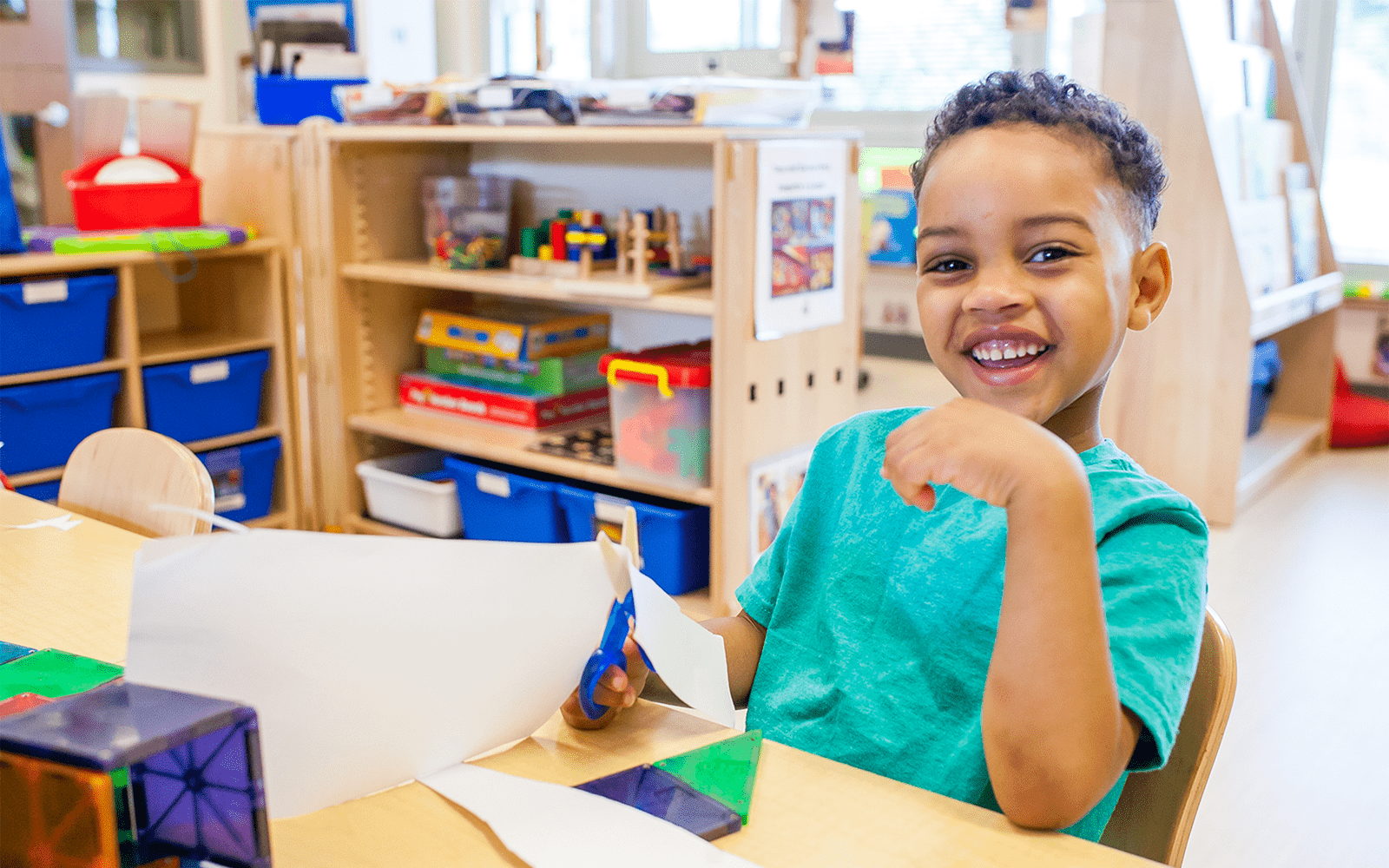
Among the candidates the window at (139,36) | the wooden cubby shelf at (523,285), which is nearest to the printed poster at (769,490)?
the wooden cubby shelf at (523,285)

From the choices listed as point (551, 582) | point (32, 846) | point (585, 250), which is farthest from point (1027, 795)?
point (585, 250)

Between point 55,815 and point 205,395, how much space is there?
230 centimetres

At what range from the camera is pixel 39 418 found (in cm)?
240

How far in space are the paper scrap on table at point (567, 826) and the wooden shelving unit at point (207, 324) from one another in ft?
6.90

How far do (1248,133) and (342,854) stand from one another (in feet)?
10.9

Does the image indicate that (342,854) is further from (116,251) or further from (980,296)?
(116,251)

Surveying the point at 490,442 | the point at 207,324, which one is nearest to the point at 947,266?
the point at 490,442

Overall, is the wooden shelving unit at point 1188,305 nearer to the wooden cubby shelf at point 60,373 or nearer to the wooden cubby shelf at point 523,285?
the wooden cubby shelf at point 523,285

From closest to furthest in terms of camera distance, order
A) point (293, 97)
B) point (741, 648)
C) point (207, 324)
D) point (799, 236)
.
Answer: point (741, 648) → point (799, 236) → point (293, 97) → point (207, 324)

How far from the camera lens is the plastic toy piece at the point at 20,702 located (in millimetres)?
759

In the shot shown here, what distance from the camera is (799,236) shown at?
2.16 metres

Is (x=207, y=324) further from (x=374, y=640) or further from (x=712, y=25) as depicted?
(x=712, y=25)

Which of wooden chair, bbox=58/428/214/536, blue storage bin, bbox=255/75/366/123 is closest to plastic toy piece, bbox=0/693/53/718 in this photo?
wooden chair, bbox=58/428/214/536

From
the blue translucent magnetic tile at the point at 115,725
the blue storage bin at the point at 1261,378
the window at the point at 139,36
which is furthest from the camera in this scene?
the blue storage bin at the point at 1261,378
